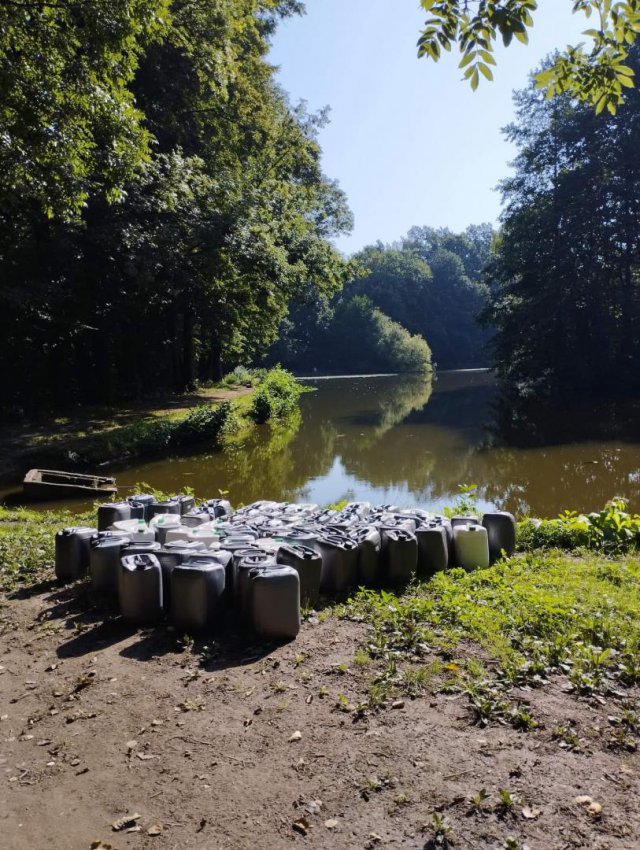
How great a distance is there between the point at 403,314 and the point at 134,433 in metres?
72.0

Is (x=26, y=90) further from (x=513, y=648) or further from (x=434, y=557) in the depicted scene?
(x=513, y=648)

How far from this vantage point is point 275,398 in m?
26.6

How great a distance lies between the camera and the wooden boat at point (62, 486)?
442 inches

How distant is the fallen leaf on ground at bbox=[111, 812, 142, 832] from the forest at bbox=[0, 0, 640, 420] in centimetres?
764

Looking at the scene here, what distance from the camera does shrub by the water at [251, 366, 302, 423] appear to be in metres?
24.6

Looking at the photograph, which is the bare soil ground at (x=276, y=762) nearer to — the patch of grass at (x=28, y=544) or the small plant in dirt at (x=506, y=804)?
the small plant in dirt at (x=506, y=804)

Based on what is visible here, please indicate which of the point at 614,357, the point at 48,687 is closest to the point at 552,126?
the point at 614,357

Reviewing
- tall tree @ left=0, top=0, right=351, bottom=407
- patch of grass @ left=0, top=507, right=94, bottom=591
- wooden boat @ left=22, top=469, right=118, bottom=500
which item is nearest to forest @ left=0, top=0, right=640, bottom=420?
tall tree @ left=0, top=0, right=351, bottom=407

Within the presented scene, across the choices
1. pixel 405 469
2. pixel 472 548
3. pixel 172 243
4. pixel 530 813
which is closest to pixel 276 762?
pixel 530 813

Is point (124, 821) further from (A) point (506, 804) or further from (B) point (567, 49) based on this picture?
(B) point (567, 49)

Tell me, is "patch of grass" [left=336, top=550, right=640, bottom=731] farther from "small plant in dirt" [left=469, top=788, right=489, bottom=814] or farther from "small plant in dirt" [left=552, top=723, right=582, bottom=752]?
"small plant in dirt" [left=469, top=788, right=489, bottom=814]

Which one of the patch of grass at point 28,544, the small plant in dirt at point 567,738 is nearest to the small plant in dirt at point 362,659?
the small plant in dirt at point 567,738

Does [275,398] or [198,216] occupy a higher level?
[198,216]

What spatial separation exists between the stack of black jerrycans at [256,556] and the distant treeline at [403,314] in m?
41.8
